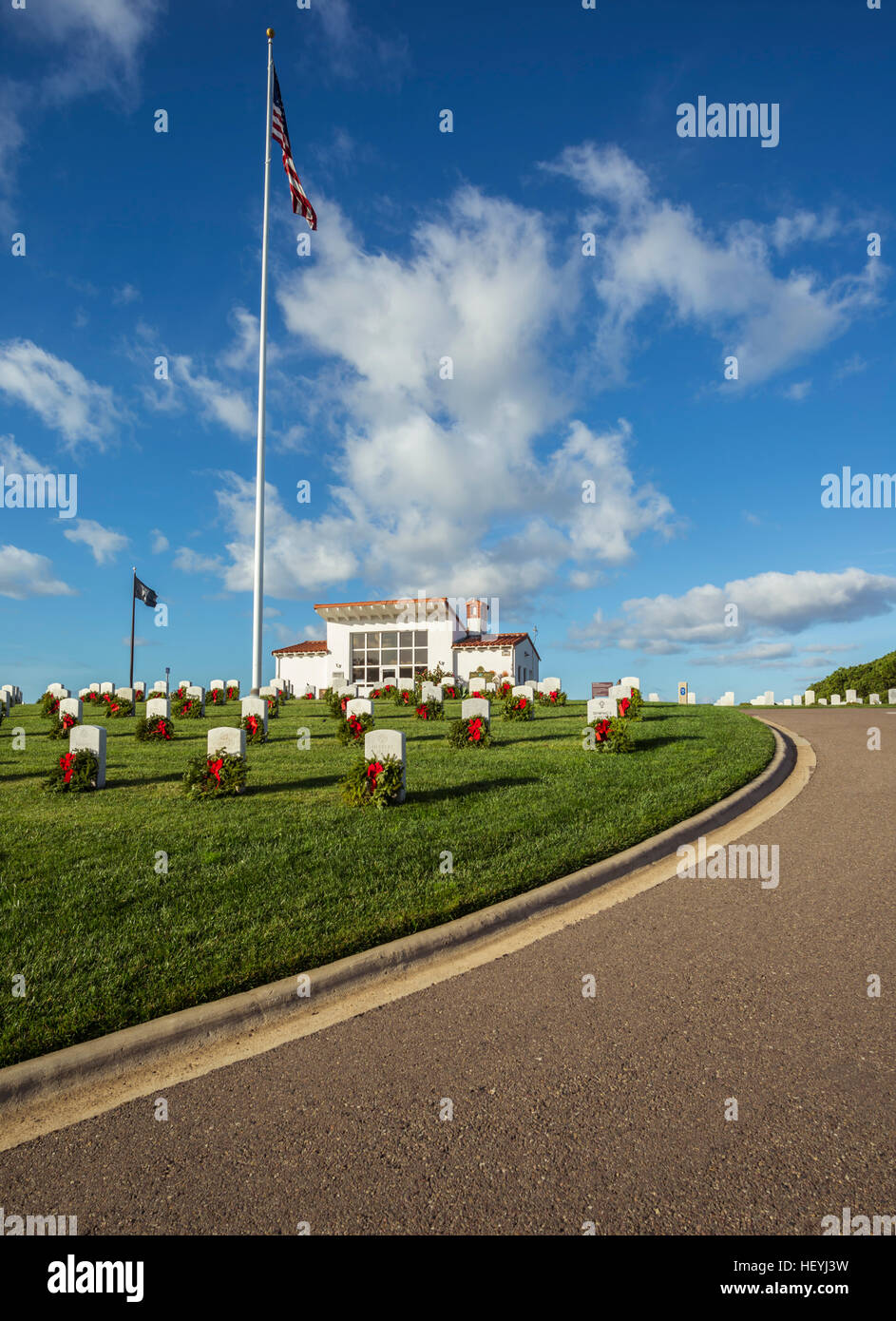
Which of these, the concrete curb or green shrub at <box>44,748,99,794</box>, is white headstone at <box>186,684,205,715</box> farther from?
the concrete curb

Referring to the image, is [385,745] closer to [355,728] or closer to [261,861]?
[261,861]

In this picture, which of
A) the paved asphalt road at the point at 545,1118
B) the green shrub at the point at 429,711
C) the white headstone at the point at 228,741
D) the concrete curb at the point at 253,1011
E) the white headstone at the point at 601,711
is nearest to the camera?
the paved asphalt road at the point at 545,1118

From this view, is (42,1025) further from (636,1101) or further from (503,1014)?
(636,1101)

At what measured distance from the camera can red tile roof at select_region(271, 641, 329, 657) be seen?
157ft

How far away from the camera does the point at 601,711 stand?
13.7 m

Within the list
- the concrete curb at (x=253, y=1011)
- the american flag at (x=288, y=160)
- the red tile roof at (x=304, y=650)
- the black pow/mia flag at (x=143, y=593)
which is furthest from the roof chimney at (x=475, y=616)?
the concrete curb at (x=253, y=1011)

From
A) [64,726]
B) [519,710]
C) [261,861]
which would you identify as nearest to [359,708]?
[519,710]

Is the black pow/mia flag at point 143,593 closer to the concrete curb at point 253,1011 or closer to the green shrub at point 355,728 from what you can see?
the green shrub at point 355,728

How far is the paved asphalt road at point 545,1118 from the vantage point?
2387mm

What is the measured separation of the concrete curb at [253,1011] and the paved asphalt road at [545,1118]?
0.37 m

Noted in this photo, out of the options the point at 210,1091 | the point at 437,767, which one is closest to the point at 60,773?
the point at 437,767

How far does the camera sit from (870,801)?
8852mm

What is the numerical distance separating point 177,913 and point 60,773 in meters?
6.51

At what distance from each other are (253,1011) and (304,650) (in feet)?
149
